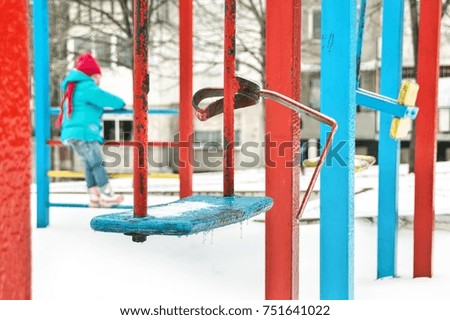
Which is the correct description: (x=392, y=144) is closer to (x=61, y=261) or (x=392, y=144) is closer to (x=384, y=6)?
(x=384, y=6)

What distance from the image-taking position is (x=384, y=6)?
3.85 meters

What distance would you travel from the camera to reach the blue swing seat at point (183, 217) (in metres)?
1.37

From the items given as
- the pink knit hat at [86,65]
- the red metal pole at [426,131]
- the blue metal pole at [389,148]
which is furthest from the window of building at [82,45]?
the red metal pole at [426,131]

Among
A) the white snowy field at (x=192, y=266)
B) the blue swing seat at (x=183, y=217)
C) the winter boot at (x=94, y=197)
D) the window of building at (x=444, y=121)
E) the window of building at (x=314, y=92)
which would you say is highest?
the window of building at (x=314, y=92)

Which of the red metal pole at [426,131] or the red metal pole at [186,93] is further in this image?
the red metal pole at [186,93]

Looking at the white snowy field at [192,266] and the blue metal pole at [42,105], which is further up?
the blue metal pole at [42,105]

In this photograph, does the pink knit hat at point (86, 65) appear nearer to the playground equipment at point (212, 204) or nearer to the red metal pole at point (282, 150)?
the red metal pole at point (282, 150)

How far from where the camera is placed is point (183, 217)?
146 cm

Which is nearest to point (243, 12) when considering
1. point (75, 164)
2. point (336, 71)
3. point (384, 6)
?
point (75, 164)

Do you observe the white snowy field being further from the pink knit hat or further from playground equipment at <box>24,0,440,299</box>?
the pink knit hat

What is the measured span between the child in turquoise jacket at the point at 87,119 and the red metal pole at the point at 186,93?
2.92 feet

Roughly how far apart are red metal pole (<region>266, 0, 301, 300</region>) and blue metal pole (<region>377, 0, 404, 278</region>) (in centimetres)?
179

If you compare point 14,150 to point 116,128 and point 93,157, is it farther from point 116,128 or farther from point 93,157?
point 116,128

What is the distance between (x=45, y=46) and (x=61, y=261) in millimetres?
2120
